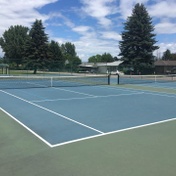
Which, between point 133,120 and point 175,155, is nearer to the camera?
point 175,155

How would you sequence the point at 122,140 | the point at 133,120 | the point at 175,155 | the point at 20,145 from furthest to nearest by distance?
the point at 133,120
the point at 122,140
the point at 20,145
the point at 175,155

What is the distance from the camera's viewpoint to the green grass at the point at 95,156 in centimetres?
455

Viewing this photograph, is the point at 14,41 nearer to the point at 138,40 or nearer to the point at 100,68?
the point at 100,68

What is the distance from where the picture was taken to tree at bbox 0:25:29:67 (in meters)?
73.6

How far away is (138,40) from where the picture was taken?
5003 centimetres

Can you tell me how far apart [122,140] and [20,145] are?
2.32 meters

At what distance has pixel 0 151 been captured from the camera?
5609 mm

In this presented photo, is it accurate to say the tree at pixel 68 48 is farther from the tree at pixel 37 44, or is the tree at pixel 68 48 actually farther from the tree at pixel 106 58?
the tree at pixel 37 44

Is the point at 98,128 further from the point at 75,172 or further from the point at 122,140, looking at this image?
the point at 75,172

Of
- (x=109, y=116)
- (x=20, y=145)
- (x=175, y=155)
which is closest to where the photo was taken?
(x=175, y=155)

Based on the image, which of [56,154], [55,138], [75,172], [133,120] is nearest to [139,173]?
[75,172]

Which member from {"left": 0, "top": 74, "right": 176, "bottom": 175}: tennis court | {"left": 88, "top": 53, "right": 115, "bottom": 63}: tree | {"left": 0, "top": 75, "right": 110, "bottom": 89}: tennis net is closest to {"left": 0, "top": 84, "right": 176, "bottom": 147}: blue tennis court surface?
{"left": 0, "top": 74, "right": 176, "bottom": 175}: tennis court

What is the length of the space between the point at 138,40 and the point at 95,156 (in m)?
46.7

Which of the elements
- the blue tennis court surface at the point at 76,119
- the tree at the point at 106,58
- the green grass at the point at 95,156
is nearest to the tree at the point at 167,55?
the tree at the point at 106,58
